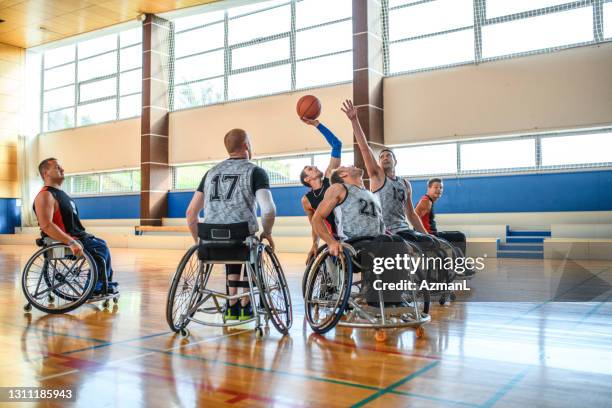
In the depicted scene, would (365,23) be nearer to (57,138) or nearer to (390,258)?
(390,258)

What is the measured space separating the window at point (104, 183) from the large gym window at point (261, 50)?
7.57ft

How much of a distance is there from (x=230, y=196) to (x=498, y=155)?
7.56m

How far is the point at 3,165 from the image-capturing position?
575 inches

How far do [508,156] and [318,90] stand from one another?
3.80m

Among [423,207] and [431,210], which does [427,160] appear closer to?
[431,210]

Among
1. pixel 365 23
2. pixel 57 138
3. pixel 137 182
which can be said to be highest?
pixel 365 23

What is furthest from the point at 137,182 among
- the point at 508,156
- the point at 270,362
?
the point at 270,362

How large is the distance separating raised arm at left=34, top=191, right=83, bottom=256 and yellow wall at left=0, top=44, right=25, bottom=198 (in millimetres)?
12736

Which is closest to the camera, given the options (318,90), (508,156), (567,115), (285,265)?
(285,265)

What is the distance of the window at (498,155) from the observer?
9.16 meters

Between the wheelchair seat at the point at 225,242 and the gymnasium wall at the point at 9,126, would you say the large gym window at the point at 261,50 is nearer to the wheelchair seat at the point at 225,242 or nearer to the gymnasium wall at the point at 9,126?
the gymnasium wall at the point at 9,126

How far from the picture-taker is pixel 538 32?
8906 mm

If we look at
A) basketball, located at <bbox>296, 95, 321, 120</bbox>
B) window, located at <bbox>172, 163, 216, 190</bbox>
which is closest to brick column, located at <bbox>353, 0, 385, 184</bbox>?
window, located at <bbox>172, 163, 216, 190</bbox>

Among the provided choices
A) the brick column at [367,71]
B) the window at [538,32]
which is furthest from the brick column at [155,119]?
the window at [538,32]
